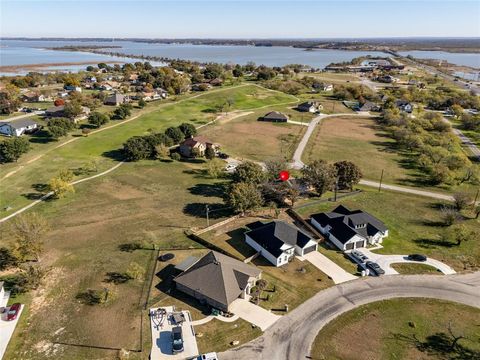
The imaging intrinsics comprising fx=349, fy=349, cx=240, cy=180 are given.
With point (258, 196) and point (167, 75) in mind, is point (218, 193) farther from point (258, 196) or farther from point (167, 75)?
point (167, 75)

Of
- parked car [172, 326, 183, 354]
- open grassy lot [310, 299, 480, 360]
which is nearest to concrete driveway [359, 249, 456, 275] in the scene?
open grassy lot [310, 299, 480, 360]

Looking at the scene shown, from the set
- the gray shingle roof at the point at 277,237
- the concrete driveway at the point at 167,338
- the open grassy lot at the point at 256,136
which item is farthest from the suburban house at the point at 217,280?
the open grassy lot at the point at 256,136

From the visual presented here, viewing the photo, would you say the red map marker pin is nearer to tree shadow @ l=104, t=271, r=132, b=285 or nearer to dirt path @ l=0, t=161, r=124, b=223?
tree shadow @ l=104, t=271, r=132, b=285

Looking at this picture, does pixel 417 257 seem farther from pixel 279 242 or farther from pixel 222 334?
pixel 222 334

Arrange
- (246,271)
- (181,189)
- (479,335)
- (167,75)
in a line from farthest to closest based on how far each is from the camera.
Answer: (167,75)
(181,189)
(246,271)
(479,335)

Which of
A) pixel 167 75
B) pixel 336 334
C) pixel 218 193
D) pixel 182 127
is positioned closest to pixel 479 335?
pixel 336 334

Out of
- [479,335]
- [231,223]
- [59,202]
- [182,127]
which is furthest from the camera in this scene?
[182,127]
